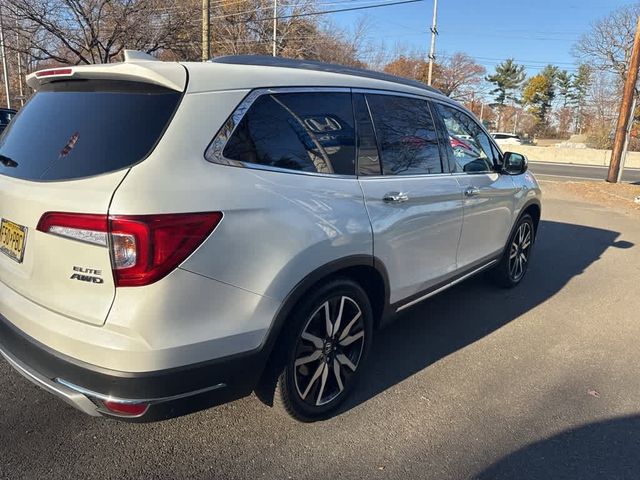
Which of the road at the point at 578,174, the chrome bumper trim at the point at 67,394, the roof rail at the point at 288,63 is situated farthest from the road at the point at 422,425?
the road at the point at 578,174

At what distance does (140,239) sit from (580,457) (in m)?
2.43

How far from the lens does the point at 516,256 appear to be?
5129 millimetres

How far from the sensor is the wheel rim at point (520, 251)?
16.5 ft

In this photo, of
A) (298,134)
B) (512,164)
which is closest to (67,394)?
(298,134)

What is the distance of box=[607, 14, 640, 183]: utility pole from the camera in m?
15.1

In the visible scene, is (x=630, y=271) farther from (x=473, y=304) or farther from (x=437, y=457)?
(x=437, y=457)

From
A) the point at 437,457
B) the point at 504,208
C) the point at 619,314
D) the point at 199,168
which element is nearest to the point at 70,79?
the point at 199,168

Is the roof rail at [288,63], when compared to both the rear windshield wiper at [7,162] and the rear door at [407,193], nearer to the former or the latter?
the rear door at [407,193]

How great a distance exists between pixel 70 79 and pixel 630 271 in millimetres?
6427

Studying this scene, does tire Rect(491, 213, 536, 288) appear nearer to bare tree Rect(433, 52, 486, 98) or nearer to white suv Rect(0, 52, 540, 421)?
white suv Rect(0, 52, 540, 421)

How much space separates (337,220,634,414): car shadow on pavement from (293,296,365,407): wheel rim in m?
0.24

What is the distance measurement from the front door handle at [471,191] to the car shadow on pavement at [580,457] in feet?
5.71

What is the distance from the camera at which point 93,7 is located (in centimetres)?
1983

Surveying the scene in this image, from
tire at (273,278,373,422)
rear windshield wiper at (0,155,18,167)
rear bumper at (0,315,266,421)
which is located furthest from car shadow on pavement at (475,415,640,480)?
rear windshield wiper at (0,155,18,167)
